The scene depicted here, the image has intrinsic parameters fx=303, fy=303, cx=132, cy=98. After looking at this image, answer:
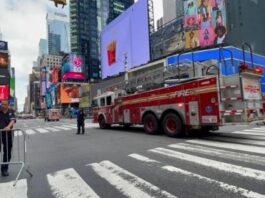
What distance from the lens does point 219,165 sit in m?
7.08

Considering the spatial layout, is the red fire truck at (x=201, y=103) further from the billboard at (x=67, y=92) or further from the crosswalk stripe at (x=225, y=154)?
the billboard at (x=67, y=92)

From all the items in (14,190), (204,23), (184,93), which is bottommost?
(14,190)

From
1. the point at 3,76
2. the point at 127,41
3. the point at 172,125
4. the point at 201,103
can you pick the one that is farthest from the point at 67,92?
the point at 201,103

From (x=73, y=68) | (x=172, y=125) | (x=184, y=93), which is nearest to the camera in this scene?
(x=184, y=93)

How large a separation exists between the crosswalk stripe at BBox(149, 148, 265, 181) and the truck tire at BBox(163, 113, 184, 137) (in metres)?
3.56

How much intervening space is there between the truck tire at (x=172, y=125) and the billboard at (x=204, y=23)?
121ft

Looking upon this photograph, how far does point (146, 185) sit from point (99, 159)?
11.1 ft

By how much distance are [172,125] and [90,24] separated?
149 metres

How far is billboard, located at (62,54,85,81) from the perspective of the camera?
109 metres

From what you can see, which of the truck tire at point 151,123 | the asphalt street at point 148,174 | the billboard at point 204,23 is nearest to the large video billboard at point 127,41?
the billboard at point 204,23

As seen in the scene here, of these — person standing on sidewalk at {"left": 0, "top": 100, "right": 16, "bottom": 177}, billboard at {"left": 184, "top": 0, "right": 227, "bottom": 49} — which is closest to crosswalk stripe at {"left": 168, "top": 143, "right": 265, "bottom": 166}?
person standing on sidewalk at {"left": 0, "top": 100, "right": 16, "bottom": 177}

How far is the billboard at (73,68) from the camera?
4284 inches

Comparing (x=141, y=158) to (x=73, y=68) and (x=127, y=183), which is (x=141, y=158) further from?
(x=73, y=68)

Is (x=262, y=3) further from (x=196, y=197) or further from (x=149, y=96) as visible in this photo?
(x=196, y=197)
